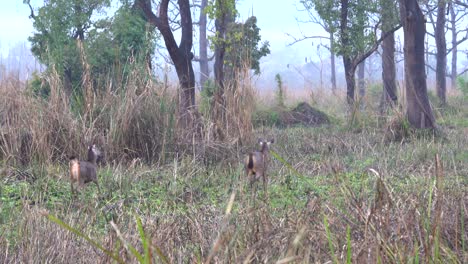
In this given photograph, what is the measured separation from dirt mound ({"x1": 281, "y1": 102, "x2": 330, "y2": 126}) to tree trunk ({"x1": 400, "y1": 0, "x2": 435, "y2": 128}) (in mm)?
3545

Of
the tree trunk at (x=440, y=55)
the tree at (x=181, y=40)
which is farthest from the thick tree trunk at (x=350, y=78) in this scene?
the tree trunk at (x=440, y=55)

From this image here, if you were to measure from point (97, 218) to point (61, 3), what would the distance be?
9.19m

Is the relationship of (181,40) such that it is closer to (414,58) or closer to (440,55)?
(414,58)

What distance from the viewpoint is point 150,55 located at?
8.87m

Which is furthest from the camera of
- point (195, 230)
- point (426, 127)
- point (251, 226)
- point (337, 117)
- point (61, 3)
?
point (337, 117)

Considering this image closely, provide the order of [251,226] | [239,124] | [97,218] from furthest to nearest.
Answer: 1. [239,124]
2. [97,218]
3. [251,226]

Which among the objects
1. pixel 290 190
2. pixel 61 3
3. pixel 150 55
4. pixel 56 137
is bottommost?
pixel 290 190

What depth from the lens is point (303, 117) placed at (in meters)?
14.6

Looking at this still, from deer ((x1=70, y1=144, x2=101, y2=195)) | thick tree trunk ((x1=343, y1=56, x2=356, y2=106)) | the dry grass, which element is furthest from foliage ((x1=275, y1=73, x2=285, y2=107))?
deer ((x1=70, y1=144, x2=101, y2=195))

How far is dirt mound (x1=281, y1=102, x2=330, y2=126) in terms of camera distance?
14.3 m

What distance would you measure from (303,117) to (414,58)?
4.27m

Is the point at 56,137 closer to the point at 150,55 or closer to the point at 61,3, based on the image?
the point at 150,55

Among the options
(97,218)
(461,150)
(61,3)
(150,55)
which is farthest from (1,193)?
(61,3)

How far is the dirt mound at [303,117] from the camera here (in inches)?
564
